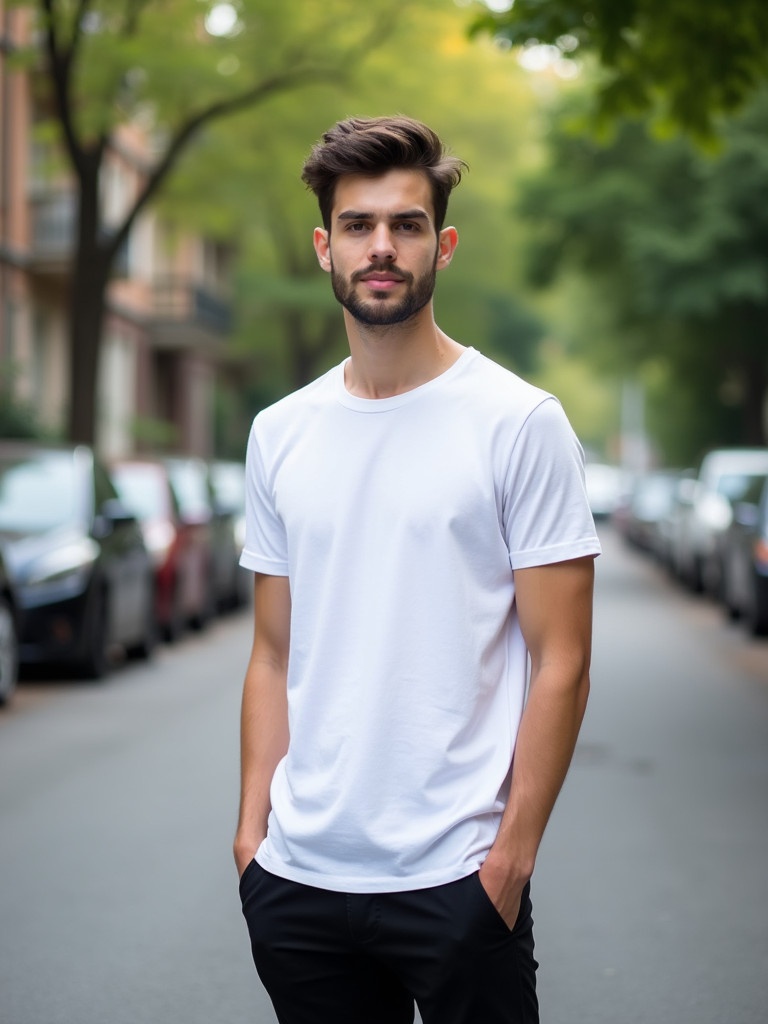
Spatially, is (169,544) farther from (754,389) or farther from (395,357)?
(754,389)

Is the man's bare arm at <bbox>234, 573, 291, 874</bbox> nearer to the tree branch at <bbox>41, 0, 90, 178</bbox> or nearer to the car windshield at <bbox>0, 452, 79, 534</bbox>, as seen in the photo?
the car windshield at <bbox>0, 452, 79, 534</bbox>

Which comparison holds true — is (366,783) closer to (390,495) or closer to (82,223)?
(390,495)

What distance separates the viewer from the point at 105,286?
22938mm

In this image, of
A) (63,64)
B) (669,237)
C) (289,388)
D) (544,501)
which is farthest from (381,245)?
(289,388)

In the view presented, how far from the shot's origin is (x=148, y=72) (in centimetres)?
2152

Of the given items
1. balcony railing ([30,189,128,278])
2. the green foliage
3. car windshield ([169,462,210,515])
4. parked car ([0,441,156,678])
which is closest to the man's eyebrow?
parked car ([0,441,156,678])

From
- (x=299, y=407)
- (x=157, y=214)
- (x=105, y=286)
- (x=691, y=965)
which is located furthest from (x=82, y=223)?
(x=299, y=407)

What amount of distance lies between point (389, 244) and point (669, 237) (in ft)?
88.6

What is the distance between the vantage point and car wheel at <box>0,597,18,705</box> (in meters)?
10.9

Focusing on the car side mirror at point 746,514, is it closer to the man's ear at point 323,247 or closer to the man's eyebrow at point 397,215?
the man's ear at point 323,247

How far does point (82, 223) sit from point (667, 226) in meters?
11.1

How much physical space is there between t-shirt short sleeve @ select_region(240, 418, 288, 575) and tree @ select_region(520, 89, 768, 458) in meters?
22.3

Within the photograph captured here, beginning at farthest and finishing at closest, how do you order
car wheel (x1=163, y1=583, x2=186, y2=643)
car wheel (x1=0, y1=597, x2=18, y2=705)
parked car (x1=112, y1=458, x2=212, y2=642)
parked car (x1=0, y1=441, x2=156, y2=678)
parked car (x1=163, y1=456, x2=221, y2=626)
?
parked car (x1=163, y1=456, x2=221, y2=626)
car wheel (x1=163, y1=583, x2=186, y2=643)
parked car (x1=112, y1=458, x2=212, y2=642)
parked car (x1=0, y1=441, x2=156, y2=678)
car wheel (x1=0, y1=597, x2=18, y2=705)

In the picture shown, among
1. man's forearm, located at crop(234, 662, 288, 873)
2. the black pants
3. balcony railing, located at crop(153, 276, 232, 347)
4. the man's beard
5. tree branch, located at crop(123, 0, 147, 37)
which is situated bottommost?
the black pants
